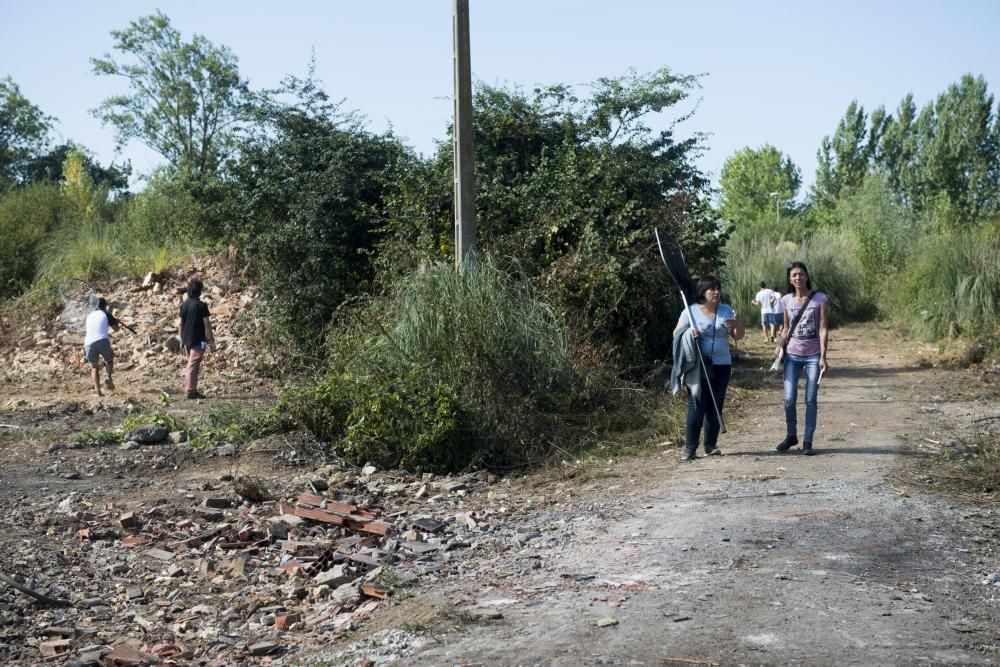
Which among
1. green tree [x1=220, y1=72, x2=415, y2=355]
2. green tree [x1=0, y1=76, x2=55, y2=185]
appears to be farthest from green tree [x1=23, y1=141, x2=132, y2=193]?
green tree [x1=220, y1=72, x2=415, y2=355]

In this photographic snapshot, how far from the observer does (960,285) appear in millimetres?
19875

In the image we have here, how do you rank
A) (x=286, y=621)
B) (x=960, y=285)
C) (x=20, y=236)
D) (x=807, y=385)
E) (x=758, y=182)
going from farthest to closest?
(x=758, y=182) < (x=20, y=236) < (x=960, y=285) < (x=807, y=385) < (x=286, y=621)

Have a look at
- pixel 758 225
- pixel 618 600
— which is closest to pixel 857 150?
pixel 758 225

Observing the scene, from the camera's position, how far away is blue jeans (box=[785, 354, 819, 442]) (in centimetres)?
881

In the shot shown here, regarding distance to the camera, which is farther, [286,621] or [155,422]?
[155,422]

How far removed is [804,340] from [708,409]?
107cm

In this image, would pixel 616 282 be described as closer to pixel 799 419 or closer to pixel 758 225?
pixel 799 419

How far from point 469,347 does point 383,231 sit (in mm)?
5897

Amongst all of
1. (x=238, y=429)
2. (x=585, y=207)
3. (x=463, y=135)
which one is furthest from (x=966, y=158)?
(x=238, y=429)

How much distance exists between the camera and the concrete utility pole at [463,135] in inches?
468

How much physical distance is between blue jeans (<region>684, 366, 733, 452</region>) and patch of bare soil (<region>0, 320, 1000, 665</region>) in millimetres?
270

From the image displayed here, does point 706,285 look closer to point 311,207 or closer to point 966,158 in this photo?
point 311,207

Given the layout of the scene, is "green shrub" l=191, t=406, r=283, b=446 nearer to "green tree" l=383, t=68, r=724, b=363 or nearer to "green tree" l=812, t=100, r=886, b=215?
"green tree" l=383, t=68, r=724, b=363

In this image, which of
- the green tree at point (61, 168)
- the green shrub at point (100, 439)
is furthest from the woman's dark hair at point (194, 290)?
the green tree at point (61, 168)
